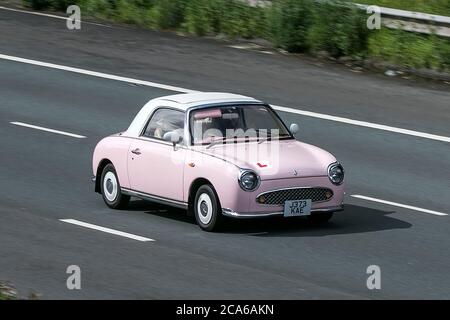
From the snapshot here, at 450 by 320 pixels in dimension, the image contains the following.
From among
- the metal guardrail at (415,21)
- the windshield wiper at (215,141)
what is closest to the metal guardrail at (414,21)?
the metal guardrail at (415,21)

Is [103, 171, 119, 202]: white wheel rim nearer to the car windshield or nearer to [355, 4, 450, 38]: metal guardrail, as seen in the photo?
the car windshield

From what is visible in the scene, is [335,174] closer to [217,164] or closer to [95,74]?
[217,164]

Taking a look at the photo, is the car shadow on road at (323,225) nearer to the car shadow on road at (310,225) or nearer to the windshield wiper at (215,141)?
the car shadow on road at (310,225)

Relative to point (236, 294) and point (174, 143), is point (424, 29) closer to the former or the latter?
point (174, 143)

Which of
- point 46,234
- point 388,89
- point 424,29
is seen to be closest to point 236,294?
point 46,234

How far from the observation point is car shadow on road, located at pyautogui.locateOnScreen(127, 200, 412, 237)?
15.4 metres

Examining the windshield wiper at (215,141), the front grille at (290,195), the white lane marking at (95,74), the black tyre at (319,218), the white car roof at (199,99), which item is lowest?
the white lane marking at (95,74)

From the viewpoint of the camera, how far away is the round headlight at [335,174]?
1540 cm

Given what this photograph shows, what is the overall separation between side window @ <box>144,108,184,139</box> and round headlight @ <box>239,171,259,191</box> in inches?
56.1

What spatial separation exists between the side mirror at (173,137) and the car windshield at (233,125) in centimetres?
16

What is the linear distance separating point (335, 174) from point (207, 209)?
1.52 meters

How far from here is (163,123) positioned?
53.9 ft

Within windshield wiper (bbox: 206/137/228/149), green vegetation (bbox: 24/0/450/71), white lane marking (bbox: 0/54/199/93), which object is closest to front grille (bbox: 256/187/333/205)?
windshield wiper (bbox: 206/137/228/149)

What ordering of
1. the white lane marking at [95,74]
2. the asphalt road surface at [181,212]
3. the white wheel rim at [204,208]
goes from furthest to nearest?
the white lane marking at [95,74] < the white wheel rim at [204,208] < the asphalt road surface at [181,212]
